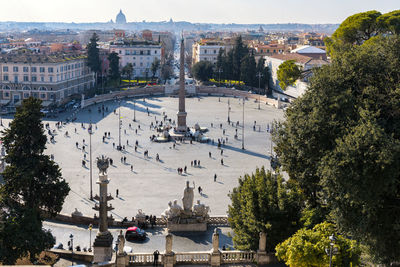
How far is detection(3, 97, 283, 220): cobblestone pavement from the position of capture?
3519cm

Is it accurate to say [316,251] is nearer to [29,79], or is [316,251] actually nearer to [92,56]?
[29,79]

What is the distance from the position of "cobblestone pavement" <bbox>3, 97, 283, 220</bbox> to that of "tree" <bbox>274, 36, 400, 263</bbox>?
38.1 feet

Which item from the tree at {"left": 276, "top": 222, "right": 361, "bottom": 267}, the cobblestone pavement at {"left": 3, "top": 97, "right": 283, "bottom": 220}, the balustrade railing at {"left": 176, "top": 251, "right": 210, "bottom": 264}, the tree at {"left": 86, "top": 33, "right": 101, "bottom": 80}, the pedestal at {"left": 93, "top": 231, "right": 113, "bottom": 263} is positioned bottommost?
the cobblestone pavement at {"left": 3, "top": 97, "right": 283, "bottom": 220}

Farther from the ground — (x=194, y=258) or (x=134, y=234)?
(x=194, y=258)

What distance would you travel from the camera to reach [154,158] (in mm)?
47281

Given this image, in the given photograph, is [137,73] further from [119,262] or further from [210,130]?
[119,262]

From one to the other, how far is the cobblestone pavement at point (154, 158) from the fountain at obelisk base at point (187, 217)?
161 inches

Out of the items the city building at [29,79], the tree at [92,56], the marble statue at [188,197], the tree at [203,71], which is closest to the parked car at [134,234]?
the marble statue at [188,197]

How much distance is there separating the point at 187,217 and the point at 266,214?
24.0ft

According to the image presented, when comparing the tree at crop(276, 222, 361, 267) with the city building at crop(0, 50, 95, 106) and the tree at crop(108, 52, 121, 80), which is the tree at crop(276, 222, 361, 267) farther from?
the tree at crop(108, 52, 121, 80)

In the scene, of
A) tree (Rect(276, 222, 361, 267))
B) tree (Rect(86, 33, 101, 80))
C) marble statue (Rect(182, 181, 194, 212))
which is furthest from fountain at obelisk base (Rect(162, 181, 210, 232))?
tree (Rect(86, 33, 101, 80))

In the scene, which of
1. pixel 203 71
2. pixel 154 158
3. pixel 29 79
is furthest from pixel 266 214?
pixel 203 71

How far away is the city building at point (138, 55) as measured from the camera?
359 ft

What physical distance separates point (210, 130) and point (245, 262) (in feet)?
133
